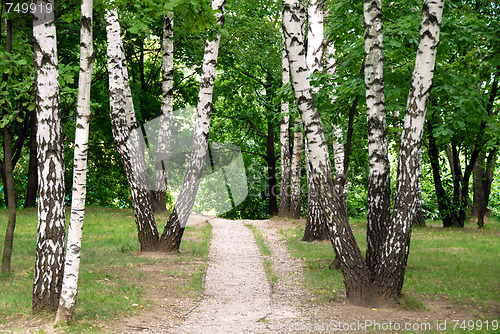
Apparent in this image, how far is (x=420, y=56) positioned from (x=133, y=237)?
329 inches

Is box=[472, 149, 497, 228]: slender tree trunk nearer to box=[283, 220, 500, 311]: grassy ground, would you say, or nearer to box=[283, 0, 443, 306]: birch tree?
box=[283, 220, 500, 311]: grassy ground

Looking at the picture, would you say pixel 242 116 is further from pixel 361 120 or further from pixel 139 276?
pixel 139 276

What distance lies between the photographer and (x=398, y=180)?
6695 millimetres

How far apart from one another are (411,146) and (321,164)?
1248mm

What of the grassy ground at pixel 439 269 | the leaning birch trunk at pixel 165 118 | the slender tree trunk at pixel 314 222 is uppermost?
the leaning birch trunk at pixel 165 118

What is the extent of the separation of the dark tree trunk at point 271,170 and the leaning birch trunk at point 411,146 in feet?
53.8

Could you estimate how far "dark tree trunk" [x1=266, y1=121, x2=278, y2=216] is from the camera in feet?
76.2

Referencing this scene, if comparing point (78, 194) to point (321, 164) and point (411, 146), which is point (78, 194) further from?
point (411, 146)

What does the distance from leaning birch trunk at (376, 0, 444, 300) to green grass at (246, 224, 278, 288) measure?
7.94ft

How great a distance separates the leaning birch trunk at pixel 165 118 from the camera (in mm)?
15023

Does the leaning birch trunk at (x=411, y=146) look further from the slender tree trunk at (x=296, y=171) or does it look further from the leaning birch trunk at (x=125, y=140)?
the slender tree trunk at (x=296, y=171)

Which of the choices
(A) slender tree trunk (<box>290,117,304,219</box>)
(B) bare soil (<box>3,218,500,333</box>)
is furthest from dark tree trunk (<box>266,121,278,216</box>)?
(B) bare soil (<box>3,218,500,333</box>)

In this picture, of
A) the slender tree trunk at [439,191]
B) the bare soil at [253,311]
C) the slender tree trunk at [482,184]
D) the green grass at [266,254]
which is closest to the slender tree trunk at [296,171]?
the green grass at [266,254]

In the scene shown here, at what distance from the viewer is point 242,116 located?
23484 millimetres
